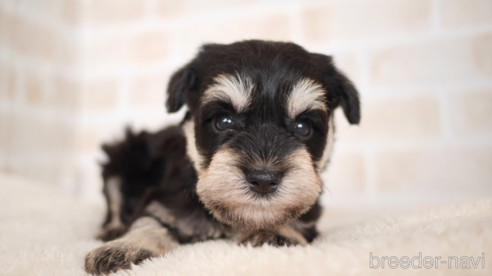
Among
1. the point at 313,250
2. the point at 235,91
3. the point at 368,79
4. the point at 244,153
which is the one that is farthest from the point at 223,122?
the point at 368,79

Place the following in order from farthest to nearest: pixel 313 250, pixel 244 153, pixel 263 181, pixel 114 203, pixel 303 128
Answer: pixel 114 203 < pixel 303 128 < pixel 244 153 < pixel 263 181 < pixel 313 250

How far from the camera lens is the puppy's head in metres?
1.48

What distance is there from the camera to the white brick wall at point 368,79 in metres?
3.38

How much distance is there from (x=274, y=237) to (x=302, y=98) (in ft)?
1.98

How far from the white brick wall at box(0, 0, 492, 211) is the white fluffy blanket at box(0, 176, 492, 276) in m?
1.71

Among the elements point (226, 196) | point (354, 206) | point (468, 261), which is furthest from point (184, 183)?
point (354, 206)

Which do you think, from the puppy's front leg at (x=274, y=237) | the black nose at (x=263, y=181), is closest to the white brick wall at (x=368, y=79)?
the puppy's front leg at (x=274, y=237)

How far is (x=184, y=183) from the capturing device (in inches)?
79.0

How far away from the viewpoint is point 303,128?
70.6 inches

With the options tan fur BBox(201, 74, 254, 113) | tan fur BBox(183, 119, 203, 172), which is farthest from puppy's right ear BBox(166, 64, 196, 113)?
tan fur BBox(201, 74, 254, 113)

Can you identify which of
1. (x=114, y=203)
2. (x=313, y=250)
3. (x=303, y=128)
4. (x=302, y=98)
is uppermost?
(x=302, y=98)

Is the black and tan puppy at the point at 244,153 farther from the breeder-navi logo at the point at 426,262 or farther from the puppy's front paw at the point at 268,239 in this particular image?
the breeder-navi logo at the point at 426,262

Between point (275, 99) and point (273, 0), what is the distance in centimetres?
236

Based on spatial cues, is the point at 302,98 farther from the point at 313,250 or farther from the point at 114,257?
the point at 114,257
